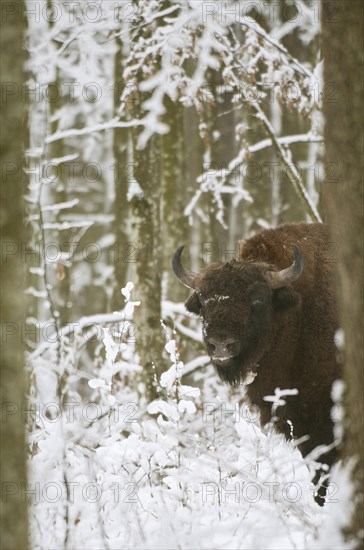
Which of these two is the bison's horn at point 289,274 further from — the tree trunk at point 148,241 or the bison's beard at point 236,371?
the tree trunk at point 148,241

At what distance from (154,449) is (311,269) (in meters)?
2.54

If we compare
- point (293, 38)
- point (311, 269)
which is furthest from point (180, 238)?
point (311, 269)

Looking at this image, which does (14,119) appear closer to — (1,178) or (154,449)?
(1,178)

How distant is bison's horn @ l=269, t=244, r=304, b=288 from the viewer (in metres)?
6.61

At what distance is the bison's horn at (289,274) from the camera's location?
6.61 metres

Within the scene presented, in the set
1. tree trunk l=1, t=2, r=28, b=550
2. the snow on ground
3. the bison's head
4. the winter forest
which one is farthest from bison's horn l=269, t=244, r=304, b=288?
tree trunk l=1, t=2, r=28, b=550

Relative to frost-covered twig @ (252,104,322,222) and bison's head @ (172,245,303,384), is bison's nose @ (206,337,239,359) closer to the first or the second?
bison's head @ (172,245,303,384)

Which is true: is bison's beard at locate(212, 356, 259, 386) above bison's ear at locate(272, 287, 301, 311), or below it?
below

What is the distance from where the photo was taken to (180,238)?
13.8 meters

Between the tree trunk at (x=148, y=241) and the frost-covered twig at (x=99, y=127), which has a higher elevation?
the frost-covered twig at (x=99, y=127)

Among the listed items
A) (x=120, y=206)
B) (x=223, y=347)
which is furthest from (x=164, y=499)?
(x=120, y=206)

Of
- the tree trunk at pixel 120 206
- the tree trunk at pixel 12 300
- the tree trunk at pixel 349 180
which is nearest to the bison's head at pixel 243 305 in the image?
the tree trunk at pixel 349 180

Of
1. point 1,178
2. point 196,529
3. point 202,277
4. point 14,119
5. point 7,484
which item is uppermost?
point 14,119

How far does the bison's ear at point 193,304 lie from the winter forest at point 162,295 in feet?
2.00
